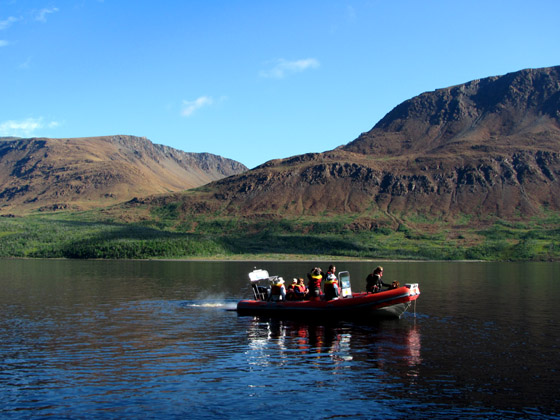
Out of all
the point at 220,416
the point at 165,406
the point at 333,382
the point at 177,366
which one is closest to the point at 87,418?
the point at 165,406

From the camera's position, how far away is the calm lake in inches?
979

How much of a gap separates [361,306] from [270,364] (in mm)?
17387

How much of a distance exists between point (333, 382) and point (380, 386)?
2.30m

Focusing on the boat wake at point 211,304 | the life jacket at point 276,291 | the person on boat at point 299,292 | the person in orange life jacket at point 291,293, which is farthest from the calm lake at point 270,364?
the life jacket at point 276,291

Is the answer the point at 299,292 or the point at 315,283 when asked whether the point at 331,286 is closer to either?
the point at 315,283

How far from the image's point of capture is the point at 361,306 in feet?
160

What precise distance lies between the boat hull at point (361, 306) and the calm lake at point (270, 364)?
1082mm

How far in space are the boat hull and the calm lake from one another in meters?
1.08

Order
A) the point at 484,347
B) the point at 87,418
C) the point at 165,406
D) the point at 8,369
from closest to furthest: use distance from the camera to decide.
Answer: the point at 87,418 → the point at 165,406 → the point at 8,369 → the point at 484,347

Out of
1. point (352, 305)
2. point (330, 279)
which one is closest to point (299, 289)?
point (330, 279)

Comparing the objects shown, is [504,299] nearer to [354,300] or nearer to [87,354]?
[354,300]

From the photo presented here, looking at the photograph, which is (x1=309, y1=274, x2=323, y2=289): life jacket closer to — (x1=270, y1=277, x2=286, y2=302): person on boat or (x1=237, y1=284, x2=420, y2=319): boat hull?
(x1=237, y1=284, x2=420, y2=319): boat hull

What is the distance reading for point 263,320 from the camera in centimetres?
5141

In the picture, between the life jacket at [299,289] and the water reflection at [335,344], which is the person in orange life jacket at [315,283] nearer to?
the life jacket at [299,289]
